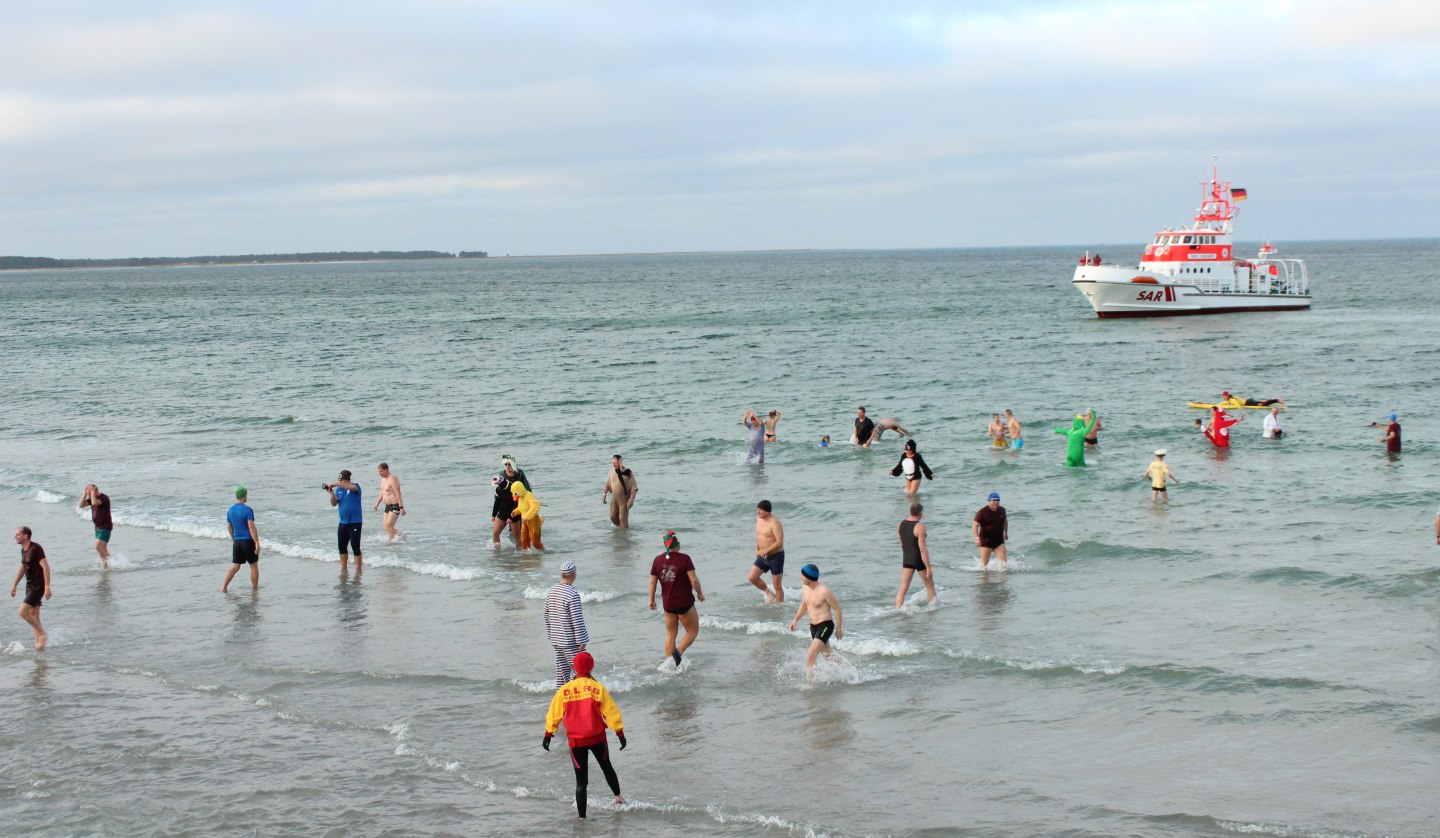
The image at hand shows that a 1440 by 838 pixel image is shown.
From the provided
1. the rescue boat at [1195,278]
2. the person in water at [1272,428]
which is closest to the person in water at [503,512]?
the person in water at [1272,428]

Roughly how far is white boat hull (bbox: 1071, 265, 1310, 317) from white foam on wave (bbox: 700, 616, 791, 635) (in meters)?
55.4

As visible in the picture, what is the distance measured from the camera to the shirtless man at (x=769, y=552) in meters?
14.7

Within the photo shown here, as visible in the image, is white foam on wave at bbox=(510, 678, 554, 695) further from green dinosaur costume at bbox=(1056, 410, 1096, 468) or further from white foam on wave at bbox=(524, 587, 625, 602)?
green dinosaur costume at bbox=(1056, 410, 1096, 468)

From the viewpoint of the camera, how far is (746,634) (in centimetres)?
1396

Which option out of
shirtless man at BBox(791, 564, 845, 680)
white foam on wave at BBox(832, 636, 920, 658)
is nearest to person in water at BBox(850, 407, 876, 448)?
white foam on wave at BBox(832, 636, 920, 658)

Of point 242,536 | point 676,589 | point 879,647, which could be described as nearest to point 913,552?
point 879,647

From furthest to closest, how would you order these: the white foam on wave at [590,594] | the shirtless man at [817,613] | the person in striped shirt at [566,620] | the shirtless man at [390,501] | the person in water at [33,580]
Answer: the shirtless man at [390,501] → the white foam on wave at [590,594] → the person in water at [33,580] → the shirtless man at [817,613] → the person in striped shirt at [566,620]

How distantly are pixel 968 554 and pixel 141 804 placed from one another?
11474 mm

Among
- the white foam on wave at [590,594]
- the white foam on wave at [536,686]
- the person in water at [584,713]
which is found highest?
the person in water at [584,713]

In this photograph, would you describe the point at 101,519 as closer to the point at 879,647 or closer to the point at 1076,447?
the point at 879,647

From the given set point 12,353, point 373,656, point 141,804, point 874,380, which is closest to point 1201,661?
point 373,656

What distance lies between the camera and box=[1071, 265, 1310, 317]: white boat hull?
64.1 metres

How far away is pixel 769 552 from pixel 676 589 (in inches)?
101

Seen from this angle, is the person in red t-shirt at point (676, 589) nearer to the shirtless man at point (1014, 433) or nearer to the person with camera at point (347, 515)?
the person with camera at point (347, 515)
